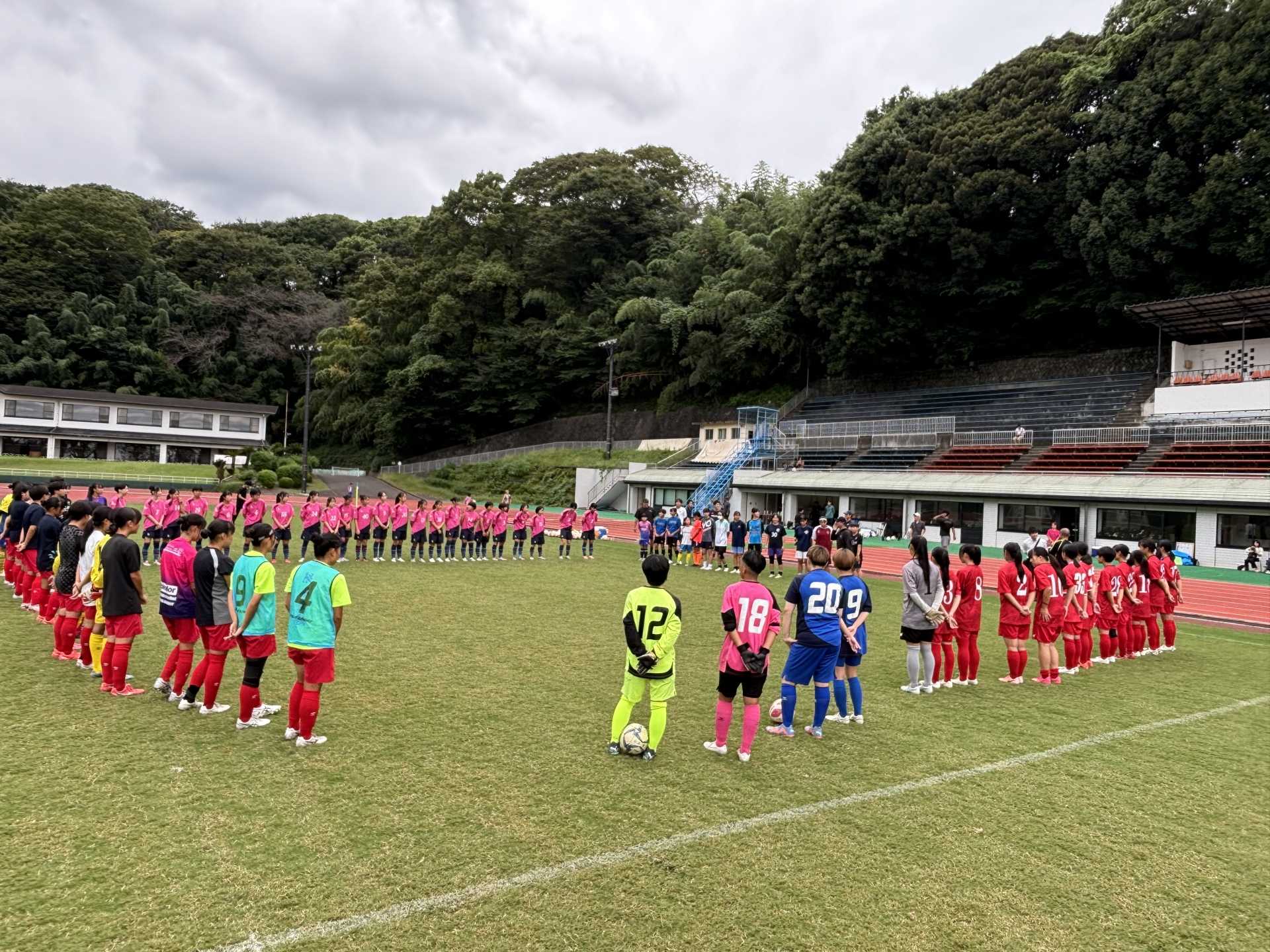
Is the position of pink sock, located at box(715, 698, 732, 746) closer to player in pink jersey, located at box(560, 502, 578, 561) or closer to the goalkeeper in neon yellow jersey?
the goalkeeper in neon yellow jersey

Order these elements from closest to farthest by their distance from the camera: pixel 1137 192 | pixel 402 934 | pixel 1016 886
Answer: pixel 402 934 → pixel 1016 886 → pixel 1137 192

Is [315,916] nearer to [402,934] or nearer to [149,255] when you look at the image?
[402,934]

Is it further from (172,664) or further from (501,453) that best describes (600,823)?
(501,453)

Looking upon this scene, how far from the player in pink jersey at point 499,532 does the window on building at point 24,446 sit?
46.9 meters

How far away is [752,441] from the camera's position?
39.5 metres

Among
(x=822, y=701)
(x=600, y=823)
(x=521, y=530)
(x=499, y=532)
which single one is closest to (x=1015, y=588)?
(x=822, y=701)

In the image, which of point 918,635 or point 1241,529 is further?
point 1241,529

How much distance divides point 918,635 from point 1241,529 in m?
20.6

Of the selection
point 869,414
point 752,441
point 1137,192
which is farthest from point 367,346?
point 1137,192

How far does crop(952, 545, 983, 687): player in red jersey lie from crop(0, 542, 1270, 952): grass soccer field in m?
0.48

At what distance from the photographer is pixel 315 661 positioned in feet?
19.2

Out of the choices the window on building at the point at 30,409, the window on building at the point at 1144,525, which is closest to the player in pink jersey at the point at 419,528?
the window on building at the point at 1144,525

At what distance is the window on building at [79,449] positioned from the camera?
52156 mm

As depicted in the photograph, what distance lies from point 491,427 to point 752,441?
26.9 meters
